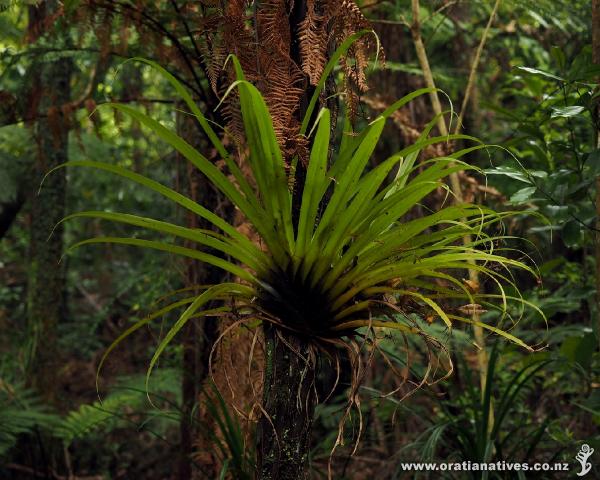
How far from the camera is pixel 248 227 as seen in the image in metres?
2.73

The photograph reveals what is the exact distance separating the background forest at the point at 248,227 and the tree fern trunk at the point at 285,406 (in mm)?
61

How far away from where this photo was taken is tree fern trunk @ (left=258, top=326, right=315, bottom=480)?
1616 millimetres

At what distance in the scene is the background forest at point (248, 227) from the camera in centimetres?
214

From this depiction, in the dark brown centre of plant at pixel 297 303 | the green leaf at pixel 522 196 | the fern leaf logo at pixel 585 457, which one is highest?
the green leaf at pixel 522 196

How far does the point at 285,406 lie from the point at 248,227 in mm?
1205

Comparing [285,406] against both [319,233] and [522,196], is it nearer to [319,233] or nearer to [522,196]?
[319,233]

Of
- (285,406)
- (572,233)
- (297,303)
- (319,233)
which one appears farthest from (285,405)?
(572,233)

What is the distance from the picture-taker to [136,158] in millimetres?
6793

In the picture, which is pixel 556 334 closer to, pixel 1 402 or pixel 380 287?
pixel 380 287

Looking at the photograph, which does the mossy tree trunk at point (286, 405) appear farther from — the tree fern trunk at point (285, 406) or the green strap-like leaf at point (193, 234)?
the green strap-like leaf at point (193, 234)

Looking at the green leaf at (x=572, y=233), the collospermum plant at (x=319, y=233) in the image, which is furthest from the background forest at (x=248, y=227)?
the collospermum plant at (x=319, y=233)

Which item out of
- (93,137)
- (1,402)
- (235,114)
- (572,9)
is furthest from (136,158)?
(235,114)

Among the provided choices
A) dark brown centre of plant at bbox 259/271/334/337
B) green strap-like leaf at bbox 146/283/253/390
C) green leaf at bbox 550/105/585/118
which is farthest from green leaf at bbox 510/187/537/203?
green strap-like leaf at bbox 146/283/253/390

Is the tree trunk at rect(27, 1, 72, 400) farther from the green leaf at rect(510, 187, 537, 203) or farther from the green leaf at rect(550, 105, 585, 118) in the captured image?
the green leaf at rect(550, 105, 585, 118)
